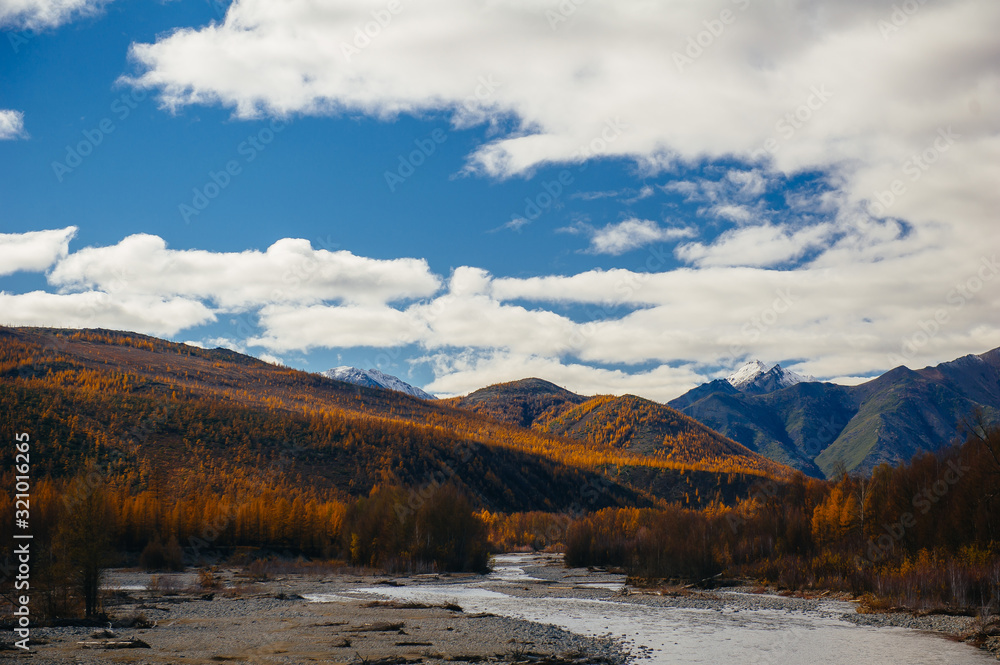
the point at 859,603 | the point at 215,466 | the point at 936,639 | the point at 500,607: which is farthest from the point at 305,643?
the point at 215,466

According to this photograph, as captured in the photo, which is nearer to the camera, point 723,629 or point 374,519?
point 723,629

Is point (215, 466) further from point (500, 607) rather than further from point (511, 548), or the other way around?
point (500, 607)

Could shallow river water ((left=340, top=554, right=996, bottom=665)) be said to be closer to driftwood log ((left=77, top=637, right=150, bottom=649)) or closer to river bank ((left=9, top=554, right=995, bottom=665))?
river bank ((left=9, top=554, right=995, bottom=665))

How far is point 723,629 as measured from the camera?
41594mm

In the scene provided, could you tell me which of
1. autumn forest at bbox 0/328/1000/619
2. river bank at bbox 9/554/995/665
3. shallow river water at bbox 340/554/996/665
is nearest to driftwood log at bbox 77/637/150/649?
river bank at bbox 9/554/995/665

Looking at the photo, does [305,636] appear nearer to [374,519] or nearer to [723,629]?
[723,629]

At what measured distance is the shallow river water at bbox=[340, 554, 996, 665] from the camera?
1296 inches

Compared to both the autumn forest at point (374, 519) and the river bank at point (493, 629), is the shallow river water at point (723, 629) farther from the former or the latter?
the autumn forest at point (374, 519)

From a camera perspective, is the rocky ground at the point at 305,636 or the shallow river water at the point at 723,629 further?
the shallow river water at the point at 723,629

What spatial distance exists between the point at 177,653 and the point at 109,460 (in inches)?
4564

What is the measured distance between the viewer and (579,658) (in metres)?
31.6

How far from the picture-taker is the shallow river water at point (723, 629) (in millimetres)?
32906

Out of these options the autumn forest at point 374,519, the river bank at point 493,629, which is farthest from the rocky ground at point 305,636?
the autumn forest at point 374,519

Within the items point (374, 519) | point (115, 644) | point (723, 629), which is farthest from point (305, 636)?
point (374, 519)
